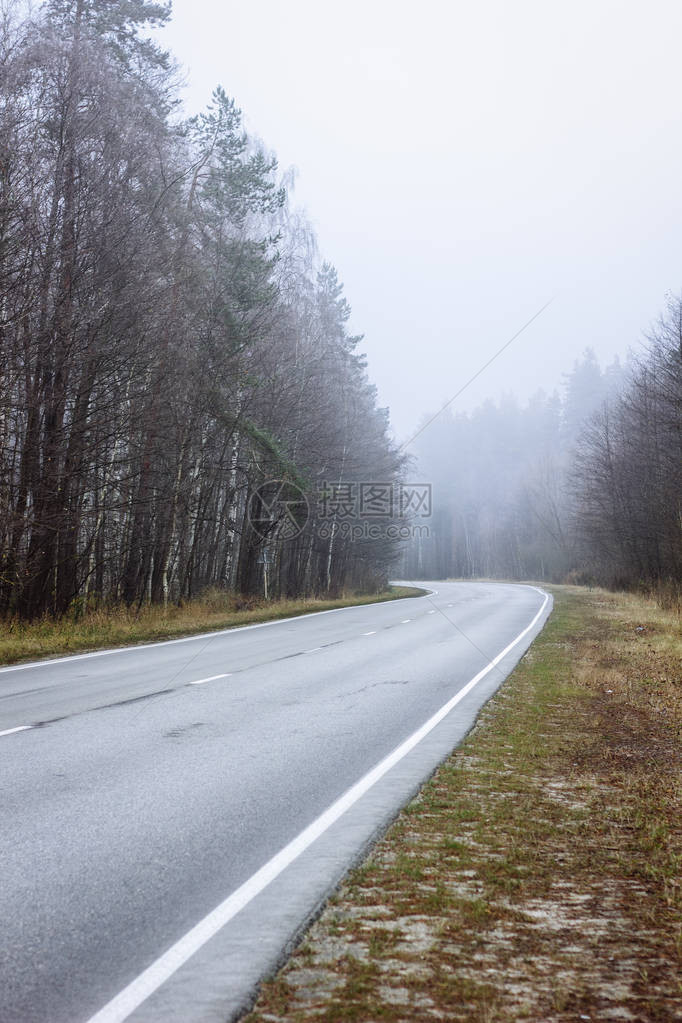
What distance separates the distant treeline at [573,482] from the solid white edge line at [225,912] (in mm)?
22536

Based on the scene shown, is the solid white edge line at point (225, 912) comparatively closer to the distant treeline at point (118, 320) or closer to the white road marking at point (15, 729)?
the white road marking at point (15, 729)

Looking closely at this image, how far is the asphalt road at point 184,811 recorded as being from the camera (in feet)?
11.6

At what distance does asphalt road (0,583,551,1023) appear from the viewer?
3.53 meters

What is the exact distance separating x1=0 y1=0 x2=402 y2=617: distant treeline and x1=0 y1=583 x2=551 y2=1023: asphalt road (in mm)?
6152

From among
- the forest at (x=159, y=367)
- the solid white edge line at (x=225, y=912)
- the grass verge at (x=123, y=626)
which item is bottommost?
the grass verge at (x=123, y=626)

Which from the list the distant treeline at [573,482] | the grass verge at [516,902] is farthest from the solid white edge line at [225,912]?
the distant treeline at [573,482]

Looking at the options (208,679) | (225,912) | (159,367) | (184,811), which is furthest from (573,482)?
(225,912)

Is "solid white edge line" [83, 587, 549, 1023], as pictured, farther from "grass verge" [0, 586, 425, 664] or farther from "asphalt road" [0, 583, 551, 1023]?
"grass verge" [0, 586, 425, 664]

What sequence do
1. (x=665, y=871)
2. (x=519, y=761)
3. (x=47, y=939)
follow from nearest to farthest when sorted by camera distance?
(x=47, y=939), (x=665, y=871), (x=519, y=761)

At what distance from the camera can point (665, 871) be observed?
4750 mm

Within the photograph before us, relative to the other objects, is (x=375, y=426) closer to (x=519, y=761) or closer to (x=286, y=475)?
(x=286, y=475)

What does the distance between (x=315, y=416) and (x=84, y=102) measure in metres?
18.8

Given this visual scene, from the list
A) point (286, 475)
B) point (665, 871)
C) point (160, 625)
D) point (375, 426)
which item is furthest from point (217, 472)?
point (375, 426)

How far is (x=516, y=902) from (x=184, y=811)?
2.47m
